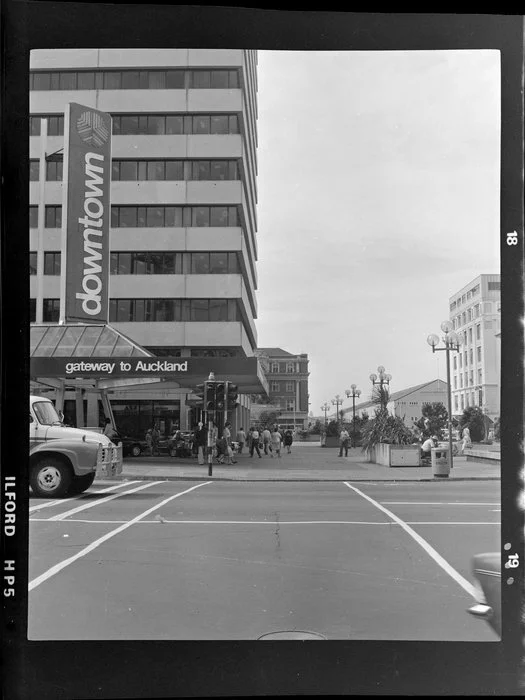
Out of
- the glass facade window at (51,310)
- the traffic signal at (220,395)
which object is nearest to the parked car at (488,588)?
the traffic signal at (220,395)

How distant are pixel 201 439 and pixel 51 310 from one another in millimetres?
970

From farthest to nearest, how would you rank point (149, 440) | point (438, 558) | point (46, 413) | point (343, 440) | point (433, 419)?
point (343, 440), point (433, 419), point (149, 440), point (46, 413), point (438, 558)

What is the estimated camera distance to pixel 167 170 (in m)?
2.91

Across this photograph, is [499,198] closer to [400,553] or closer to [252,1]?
[252,1]

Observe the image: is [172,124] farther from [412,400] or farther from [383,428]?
[383,428]

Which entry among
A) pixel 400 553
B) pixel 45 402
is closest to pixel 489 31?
pixel 400 553

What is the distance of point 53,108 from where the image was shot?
8.66ft

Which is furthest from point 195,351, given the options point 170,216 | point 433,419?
point 433,419

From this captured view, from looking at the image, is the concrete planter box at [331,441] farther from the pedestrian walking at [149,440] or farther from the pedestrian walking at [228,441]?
the pedestrian walking at [149,440]

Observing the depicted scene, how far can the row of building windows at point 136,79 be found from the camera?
2.63 meters

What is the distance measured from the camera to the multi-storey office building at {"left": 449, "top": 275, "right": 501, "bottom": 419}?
8.34 ft

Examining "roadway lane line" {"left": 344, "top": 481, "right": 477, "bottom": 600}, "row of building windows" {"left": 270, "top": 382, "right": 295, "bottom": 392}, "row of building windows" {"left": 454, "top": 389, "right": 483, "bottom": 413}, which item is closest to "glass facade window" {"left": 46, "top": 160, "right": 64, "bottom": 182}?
"row of building windows" {"left": 270, "top": 382, "right": 295, "bottom": 392}

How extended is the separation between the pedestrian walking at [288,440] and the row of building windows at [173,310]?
2.07 feet

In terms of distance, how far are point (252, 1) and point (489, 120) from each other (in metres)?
1.15
